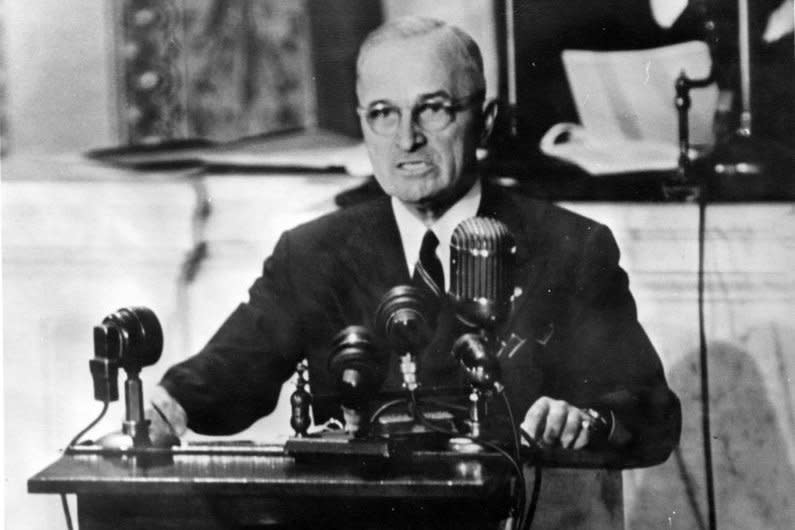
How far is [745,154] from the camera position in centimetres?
220

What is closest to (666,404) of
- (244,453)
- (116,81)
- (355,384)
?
(355,384)

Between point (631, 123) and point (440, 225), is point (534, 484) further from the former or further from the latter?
point (631, 123)

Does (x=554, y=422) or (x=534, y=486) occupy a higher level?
(x=554, y=422)

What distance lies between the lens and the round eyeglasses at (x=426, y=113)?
7.09ft

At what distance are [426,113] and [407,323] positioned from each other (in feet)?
1.67

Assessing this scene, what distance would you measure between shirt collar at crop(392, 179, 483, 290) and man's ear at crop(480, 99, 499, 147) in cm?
9

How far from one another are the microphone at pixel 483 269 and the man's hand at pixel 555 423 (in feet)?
0.76

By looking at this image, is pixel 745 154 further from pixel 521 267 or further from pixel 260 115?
pixel 260 115

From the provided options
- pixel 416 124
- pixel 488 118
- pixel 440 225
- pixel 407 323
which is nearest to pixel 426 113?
pixel 416 124

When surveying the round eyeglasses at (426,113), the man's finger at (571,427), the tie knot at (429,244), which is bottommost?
the man's finger at (571,427)

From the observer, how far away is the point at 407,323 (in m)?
1.87

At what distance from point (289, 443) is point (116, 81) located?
2.90 ft

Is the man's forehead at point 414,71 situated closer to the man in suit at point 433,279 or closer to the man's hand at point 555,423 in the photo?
the man in suit at point 433,279

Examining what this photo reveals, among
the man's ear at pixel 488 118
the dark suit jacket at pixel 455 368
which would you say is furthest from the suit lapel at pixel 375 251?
the man's ear at pixel 488 118
